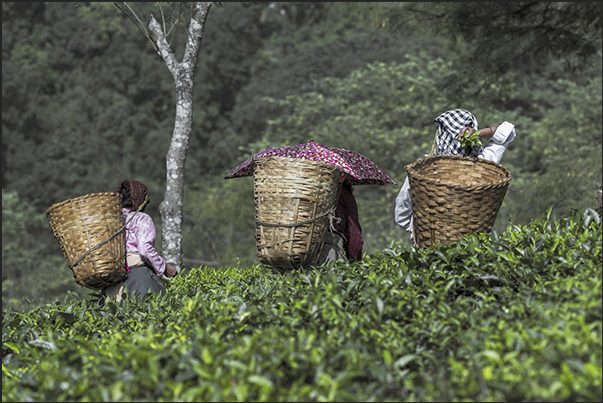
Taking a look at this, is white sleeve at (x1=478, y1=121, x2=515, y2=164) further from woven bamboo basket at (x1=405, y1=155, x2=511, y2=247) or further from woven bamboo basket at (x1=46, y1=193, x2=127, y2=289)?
woven bamboo basket at (x1=46, y1=193, x2=127, y2=289)

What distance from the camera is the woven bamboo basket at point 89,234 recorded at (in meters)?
4.09

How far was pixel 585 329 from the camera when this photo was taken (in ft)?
6.93

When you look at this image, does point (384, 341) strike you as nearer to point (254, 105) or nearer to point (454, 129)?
point (454, 129)

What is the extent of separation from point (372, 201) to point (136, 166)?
16871 millimetres

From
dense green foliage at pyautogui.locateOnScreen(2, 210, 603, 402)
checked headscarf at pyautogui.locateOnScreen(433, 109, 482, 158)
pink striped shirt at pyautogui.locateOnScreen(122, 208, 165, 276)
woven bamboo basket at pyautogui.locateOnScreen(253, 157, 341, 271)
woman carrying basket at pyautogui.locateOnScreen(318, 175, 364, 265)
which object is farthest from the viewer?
pink striped shirt at pyautogui.locateOnScreen(122, 208, 165, 276)

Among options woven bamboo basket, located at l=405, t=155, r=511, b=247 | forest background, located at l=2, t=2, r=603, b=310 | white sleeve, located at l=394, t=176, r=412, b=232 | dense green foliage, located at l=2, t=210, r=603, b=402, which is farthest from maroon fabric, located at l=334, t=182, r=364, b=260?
forest background, located at l=2, t=2, r=603, b=310

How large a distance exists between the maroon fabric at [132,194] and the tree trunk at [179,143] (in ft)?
3.78

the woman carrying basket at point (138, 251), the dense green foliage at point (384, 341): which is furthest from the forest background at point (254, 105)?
the dense green foliage at point (384, 341)

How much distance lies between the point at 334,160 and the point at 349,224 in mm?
461

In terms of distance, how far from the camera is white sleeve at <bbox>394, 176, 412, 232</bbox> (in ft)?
13.6

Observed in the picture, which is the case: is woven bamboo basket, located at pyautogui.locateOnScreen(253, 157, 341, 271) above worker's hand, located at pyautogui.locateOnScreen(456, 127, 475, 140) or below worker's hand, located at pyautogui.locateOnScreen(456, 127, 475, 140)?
below

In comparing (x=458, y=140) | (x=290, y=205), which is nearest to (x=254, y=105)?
(x=458, y=140)

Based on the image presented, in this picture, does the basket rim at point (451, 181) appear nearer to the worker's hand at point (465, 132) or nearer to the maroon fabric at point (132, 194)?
the worker's hand at point (465, 132)

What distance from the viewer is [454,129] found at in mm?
4070
